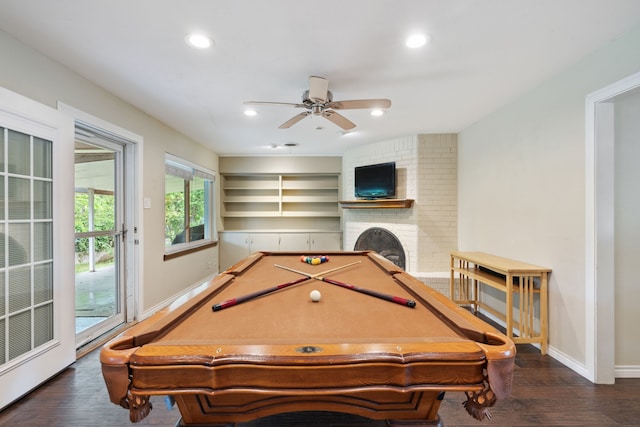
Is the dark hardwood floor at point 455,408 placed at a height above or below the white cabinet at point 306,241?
below

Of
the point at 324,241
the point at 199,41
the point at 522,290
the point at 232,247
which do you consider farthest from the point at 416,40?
the point at 232,247

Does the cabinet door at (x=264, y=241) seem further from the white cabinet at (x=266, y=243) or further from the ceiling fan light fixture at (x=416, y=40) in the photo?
the ceiling fan light fixture at (x=416, y=40)

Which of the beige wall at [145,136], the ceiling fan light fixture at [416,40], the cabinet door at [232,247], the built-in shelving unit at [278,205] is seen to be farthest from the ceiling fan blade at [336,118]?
the cabinet door at [232,247]

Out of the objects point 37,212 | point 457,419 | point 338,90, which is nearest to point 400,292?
point 457,419

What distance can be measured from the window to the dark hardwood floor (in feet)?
6.46

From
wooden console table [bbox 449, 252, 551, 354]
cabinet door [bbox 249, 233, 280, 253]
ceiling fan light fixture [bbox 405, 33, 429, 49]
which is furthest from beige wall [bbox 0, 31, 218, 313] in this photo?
wooden console table [bbox 449, 252, 551, 354]

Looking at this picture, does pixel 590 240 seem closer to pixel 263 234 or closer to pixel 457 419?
pixel 457 419

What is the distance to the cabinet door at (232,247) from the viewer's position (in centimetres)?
514

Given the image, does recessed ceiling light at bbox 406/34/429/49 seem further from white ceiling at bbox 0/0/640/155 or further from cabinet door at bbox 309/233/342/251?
cabinet door at bbox 309/233/342/251

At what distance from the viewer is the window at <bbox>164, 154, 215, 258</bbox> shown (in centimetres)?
377

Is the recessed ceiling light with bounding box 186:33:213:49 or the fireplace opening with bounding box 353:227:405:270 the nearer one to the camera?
the recessed ceiling light with bounding box 186:33:213:49

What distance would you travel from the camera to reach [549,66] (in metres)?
2.07

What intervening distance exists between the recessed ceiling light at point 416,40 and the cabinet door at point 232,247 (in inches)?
164

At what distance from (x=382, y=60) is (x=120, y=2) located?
62.6 inches
